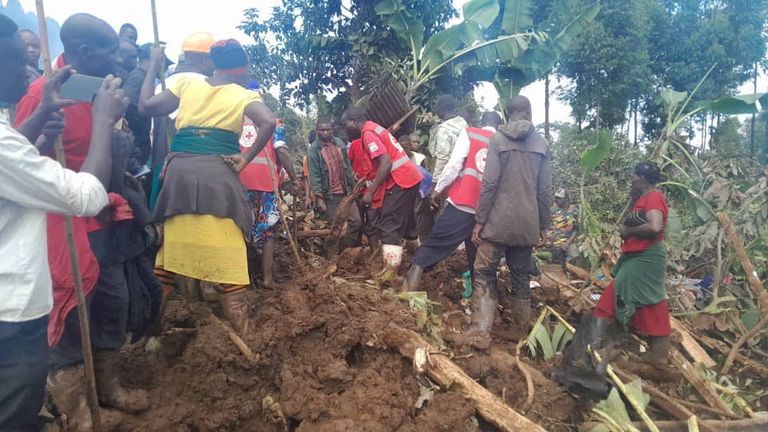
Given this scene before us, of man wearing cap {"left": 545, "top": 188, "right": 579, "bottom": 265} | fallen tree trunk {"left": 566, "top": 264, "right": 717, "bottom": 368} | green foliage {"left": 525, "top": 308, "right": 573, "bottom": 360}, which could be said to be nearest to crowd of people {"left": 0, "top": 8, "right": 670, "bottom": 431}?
green foliage {"left": 525, "top": 308, "right": 573, "bottom": 360}

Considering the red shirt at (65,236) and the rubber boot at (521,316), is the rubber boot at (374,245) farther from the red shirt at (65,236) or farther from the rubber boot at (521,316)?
the red shirt at (65,236)

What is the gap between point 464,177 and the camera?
4.25 m

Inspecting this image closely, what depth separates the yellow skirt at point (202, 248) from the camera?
2900 mm

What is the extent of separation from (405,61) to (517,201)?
15.4 feet

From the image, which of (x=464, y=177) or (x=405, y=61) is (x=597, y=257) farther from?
(x=405, y=61)

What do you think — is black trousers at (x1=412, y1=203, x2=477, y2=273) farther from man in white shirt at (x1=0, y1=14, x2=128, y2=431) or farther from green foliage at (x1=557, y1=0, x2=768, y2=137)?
green foliage at (x1=557, y1=0, x2=768, y2=137)

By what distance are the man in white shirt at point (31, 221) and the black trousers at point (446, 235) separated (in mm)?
2857

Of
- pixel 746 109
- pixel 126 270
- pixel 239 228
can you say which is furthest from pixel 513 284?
pixel 746 109

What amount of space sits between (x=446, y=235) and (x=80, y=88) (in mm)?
2909

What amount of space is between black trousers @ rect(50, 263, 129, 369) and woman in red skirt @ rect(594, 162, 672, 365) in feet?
10.9

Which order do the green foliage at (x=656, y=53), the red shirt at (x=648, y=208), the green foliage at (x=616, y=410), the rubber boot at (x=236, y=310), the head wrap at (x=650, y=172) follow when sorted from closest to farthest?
the green foliage at (x=616, y=410), the rubber boot at (x=236, y=310), the red shirt at (x=648, y=208), the head wrap at (x=650, y=172), the green foliage at (x=656, y=53)

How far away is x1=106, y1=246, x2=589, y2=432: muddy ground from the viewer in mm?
2576

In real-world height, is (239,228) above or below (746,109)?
below

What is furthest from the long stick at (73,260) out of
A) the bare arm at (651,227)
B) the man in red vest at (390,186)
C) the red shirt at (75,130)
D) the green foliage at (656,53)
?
the green foliage at (656,53)
